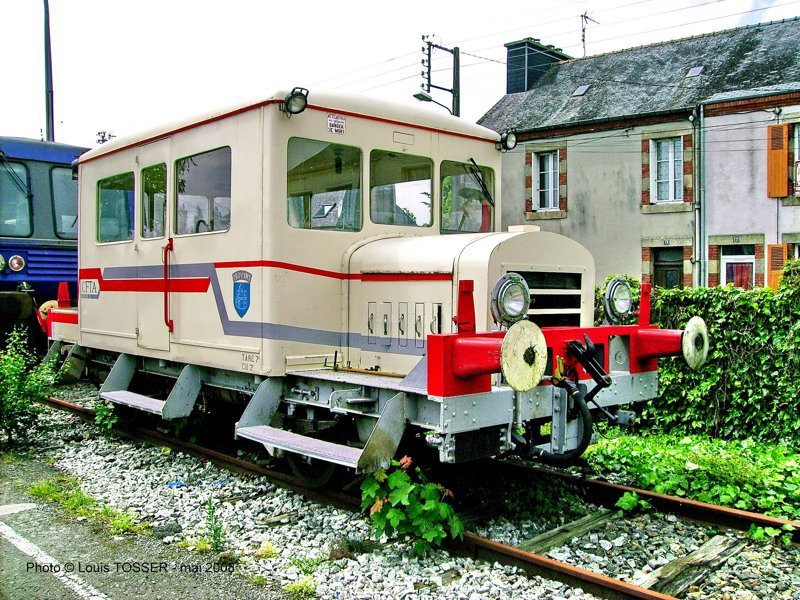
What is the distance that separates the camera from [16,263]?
37.8 ft

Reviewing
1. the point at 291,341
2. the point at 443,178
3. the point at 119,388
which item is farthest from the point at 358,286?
the point at 119,388

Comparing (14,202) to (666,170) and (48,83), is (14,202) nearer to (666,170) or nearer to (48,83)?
(48,83)

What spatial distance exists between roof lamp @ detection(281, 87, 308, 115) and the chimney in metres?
21.2

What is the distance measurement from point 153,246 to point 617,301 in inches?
165

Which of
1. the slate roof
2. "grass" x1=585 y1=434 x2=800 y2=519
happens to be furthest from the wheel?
the slate roof

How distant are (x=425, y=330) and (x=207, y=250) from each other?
2.12 metres

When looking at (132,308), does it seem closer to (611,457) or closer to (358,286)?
(358,286)

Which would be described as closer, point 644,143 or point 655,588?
point 655,588

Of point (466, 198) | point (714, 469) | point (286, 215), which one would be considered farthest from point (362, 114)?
point (714, 469)

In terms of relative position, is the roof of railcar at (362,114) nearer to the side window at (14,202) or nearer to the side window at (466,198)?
the side window at (466,198)

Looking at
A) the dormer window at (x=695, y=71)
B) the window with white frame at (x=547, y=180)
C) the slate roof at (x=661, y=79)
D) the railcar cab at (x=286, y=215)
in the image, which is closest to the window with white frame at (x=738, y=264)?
the slate roof at (x=661, y=79)

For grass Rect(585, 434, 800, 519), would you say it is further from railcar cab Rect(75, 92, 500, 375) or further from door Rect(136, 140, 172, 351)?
door Rect(136, 140, 172, 351)

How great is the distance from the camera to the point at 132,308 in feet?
24.7

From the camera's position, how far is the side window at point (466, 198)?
6504 mm
